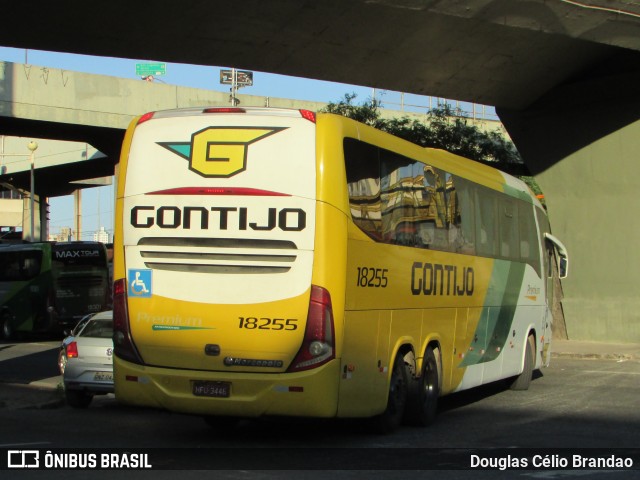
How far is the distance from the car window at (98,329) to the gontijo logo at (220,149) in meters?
5.36

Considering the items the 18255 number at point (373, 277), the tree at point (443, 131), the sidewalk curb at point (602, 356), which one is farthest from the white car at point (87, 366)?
the tree at point (443, 131)

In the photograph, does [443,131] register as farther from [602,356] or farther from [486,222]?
[486,222]

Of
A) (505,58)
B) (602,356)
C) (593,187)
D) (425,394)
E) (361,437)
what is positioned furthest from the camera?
(593,187)

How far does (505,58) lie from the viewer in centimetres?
2233

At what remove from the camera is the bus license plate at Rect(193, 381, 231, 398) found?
31.9ft

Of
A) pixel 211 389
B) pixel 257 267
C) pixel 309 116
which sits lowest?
pixel 211 389

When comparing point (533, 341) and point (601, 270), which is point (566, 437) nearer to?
point (533, 341)

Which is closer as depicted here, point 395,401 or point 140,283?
point 140,283

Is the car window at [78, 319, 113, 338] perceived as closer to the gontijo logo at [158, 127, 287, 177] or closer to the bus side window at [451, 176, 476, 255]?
the gontijo logo at [158, 127, 287, 177]

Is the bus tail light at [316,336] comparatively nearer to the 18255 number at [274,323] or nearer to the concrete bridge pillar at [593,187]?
the 18255 number at [274,323]

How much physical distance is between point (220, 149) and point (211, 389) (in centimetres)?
262

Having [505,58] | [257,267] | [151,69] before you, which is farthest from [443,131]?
[151,69]

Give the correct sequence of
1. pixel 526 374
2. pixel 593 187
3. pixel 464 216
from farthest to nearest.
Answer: pixel 593 187, pixel 526 374, pixel 464 216

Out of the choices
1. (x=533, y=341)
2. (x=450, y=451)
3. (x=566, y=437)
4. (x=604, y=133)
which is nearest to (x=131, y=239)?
(x=450, y=451)
